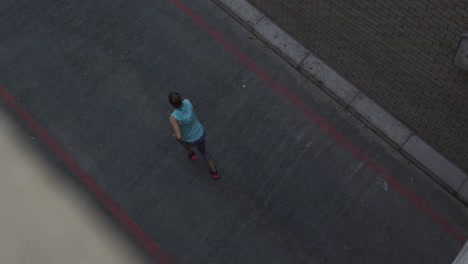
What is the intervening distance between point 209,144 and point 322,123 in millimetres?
1786

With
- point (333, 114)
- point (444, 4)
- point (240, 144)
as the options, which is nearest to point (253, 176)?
point (240, 144)

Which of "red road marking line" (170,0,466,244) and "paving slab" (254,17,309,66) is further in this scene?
"paving slab" (254,17,309,66)

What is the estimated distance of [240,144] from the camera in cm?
775

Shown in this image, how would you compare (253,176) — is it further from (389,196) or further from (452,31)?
(452,31)

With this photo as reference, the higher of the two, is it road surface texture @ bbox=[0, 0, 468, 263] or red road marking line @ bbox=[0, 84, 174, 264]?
road surface texture @ bbox=[0, 0, 468, 263]

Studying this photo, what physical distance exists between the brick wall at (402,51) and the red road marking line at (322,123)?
2.53 feet

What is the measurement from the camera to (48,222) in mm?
7293

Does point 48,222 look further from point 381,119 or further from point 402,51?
point 402,51

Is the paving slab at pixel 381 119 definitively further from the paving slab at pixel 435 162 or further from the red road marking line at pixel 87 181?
the red road marking line at pixel 87 181

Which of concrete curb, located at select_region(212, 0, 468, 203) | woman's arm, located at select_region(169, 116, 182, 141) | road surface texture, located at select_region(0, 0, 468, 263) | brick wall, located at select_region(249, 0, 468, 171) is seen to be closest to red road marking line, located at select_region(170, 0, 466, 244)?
road surface texture, located at select_region(0, 0, 468, 263)

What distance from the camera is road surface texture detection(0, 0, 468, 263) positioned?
7098mm

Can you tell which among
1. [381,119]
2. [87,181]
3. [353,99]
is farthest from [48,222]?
[381,119]

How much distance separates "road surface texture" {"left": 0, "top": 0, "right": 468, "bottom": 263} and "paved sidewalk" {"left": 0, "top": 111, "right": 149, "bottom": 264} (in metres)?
0.22

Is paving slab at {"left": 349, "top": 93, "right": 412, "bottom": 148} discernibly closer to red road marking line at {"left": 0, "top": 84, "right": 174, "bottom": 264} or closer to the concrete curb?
the concrete curb
